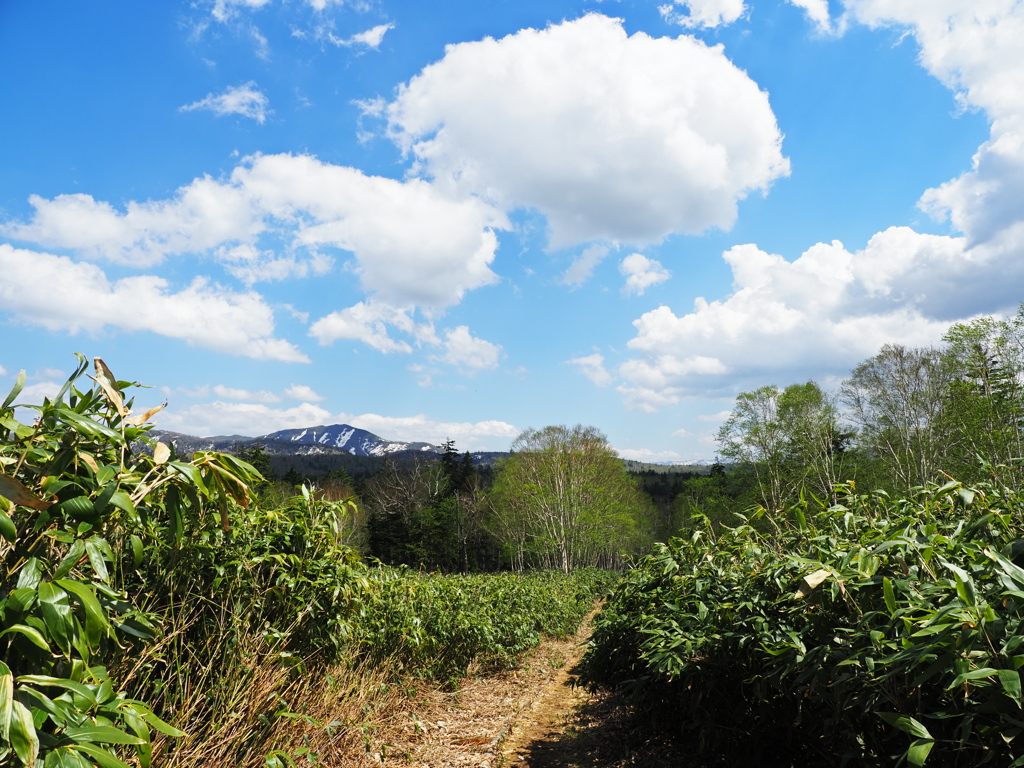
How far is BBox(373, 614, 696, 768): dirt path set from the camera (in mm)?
4348

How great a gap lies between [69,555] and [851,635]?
2.73 m

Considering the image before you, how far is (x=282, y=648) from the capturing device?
11.8 ft

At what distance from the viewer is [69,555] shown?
1422 millimetres

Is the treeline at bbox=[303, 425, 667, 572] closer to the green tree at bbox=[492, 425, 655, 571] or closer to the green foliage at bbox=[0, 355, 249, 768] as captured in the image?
the green tree at bbox=[492, 425, 655, 571]

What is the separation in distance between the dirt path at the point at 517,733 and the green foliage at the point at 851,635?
0.61 m

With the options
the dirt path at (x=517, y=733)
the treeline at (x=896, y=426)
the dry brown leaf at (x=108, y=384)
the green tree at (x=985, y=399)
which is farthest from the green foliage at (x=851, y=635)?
the green tree at (x=985, y=399)

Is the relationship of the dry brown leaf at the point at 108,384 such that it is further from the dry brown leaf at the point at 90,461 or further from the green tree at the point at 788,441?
the green tree at the point at 788,441

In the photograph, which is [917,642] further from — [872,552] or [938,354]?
[938,354]

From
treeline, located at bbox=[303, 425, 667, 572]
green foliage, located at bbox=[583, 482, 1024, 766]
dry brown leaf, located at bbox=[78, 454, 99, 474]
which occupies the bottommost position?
treeline, located at bbox=[303, 425, 667, 572]

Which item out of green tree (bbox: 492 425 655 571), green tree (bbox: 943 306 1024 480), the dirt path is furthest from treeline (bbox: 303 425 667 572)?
the dirt path

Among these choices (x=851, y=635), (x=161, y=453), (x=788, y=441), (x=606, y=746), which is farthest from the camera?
(x=788, y=441)

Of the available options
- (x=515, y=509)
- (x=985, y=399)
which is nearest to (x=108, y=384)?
(x=985, y=399)

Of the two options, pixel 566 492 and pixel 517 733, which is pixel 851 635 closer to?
pixel 517 733

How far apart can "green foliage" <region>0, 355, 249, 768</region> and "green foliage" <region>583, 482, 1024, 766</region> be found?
2105mm
